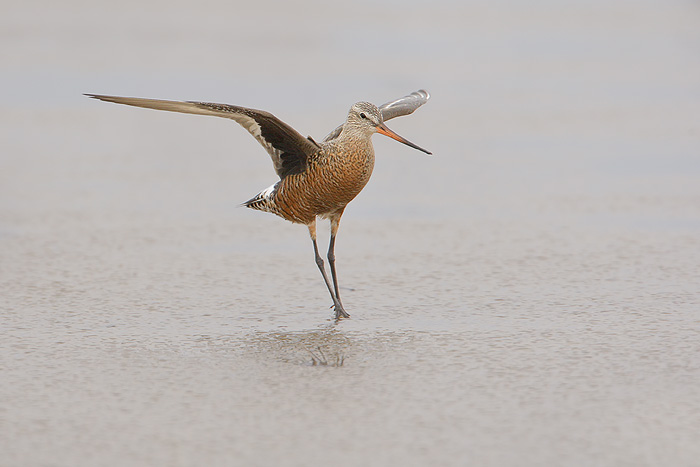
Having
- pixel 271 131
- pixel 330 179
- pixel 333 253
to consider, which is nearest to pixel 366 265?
pixel 333 253

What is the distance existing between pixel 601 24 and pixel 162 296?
10.8m

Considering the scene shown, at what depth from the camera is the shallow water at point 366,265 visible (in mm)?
4055

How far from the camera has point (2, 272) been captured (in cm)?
634

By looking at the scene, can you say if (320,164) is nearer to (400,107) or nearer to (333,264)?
(333,264)

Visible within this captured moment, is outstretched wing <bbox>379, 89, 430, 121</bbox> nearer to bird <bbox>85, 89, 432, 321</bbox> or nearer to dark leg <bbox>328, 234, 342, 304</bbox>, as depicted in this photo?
bird <bbox>85, 89, 432, 321</bbox>

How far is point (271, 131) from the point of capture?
607 centimetres

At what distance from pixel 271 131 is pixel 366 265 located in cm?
114

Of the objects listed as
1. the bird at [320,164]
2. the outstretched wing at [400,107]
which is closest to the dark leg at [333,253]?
the bird at [320,164]

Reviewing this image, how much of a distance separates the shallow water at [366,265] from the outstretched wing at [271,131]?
71 centimetres

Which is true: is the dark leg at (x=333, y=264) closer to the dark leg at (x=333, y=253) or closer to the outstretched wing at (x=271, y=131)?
the dark leg at (x=333, y=253)

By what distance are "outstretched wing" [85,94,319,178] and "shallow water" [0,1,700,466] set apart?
28.0 inches

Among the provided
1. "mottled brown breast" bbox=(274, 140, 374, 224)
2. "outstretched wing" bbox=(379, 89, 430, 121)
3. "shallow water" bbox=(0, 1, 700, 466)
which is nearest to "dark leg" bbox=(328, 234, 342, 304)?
"shallow water" bbox=(0, 1, 700, 466)

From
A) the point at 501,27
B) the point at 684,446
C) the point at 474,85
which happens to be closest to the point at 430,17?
the point at 501,27

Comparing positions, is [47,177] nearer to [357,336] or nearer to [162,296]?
[162,296]
